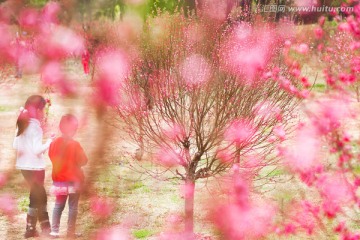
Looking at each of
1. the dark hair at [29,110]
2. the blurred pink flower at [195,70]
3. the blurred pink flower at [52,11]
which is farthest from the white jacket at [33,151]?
the dark hair at [29,110]

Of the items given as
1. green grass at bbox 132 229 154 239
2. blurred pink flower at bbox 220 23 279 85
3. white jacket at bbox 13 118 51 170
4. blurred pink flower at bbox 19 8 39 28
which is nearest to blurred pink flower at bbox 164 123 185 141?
blurred pink flower at bbox 220 23 279 85

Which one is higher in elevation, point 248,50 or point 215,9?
point 215,9

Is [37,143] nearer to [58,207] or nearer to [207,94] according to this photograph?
[58,207]

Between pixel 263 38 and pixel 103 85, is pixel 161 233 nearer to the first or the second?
pixel 263 38

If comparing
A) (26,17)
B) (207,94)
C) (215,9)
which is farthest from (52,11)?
(215,9)

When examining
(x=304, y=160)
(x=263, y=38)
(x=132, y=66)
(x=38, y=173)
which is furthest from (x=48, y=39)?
(x=132, y=66)

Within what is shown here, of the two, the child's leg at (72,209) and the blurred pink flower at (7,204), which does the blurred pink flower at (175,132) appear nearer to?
the child's leg at (72,209)

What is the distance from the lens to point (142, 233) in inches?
333

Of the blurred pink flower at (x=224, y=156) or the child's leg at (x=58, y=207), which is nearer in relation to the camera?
the child's leg at (x=58, y=207)

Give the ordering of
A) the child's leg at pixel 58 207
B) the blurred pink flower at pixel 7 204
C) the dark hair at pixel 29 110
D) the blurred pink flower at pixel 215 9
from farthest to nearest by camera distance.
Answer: the blurred pink flower at pixel 7 204, the blurred pink flower at pixel 215 9, the child's leg at pixel 58 207, the dark hair at pixel 29 110

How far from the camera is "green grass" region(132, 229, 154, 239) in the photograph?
834cm

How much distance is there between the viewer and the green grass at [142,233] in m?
8.34

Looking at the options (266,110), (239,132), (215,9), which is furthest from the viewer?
(215,9)

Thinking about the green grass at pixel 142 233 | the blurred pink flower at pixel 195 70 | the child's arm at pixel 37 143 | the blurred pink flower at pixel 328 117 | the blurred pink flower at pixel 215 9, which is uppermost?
the blurred pink flower at pixel 215 9
